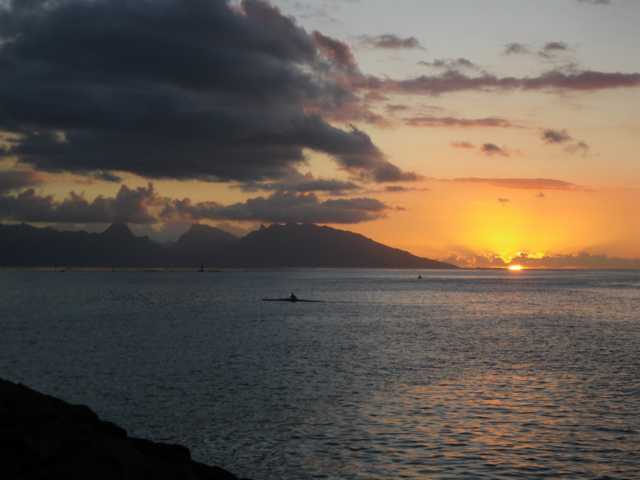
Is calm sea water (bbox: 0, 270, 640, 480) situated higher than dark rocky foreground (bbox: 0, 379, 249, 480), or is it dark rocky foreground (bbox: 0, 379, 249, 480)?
dark rocky foreground (bbox: 0, 379, 249, 480)

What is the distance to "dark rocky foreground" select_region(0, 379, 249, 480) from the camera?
18.2 m

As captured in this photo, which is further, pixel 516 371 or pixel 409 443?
pixel 516 371

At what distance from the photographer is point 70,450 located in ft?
64.8

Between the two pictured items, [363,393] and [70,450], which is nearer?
[70,450]

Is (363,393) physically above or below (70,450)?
below

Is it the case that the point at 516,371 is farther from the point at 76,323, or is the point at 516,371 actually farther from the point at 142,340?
the point at 76,323

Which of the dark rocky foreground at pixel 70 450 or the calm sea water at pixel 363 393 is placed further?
the calm sea water at pixel 363 393

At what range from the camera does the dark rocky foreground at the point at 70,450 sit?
59.9 ft

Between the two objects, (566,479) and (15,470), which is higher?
(15,470)

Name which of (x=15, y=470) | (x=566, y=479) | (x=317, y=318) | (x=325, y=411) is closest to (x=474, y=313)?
(x=317, y=318)

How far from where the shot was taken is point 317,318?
113562mm

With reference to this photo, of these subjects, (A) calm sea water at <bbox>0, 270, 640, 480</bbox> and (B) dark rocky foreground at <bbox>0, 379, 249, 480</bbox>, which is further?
(A) calm sea water at <bbox>0, 270, 640, 480</bbox>

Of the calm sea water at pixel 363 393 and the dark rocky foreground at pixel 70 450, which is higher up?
the dark rocky foreground at pixel 70 450

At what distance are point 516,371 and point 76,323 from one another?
2896 inches
